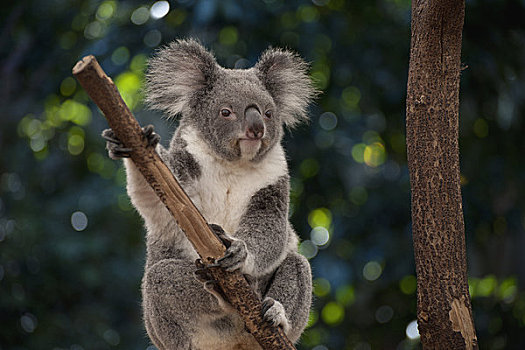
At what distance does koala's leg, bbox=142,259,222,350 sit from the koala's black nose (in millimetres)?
643

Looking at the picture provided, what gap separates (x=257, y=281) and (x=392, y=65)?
2.87m

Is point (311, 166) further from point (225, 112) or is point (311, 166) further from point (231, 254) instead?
point (231, 254)

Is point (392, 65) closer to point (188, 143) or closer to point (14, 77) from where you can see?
point (188, 143)

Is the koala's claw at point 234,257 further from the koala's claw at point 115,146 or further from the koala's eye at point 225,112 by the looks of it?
the koala's eye at point 225,112

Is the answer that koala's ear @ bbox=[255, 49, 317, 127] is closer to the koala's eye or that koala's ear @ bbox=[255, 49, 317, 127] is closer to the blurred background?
the koala's eye

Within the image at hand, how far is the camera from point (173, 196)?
238 centimetres

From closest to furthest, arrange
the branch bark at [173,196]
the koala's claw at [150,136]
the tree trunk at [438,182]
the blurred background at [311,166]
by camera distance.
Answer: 1. the branch bark at [173,196]
2. the koala's claw at [150,136]
3. the tree trunk at [438,182]
4. the blurred background at [311,166]

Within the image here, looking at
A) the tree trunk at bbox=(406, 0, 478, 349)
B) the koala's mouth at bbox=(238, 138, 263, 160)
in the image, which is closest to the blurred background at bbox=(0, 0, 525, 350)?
the koala's mouth at bbox=(238, 138, 263, 160)

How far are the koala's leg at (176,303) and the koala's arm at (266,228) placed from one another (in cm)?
26

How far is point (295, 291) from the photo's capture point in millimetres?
3123

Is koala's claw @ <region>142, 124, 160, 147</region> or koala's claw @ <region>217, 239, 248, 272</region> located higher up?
koala's claw @ <region>142, 124, 160, 147</region>

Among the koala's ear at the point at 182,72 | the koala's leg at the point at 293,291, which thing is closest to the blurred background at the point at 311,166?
the koala's ear at the point at 182,72

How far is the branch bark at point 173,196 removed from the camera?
2.15 metres

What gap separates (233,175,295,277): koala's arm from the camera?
294 cm
